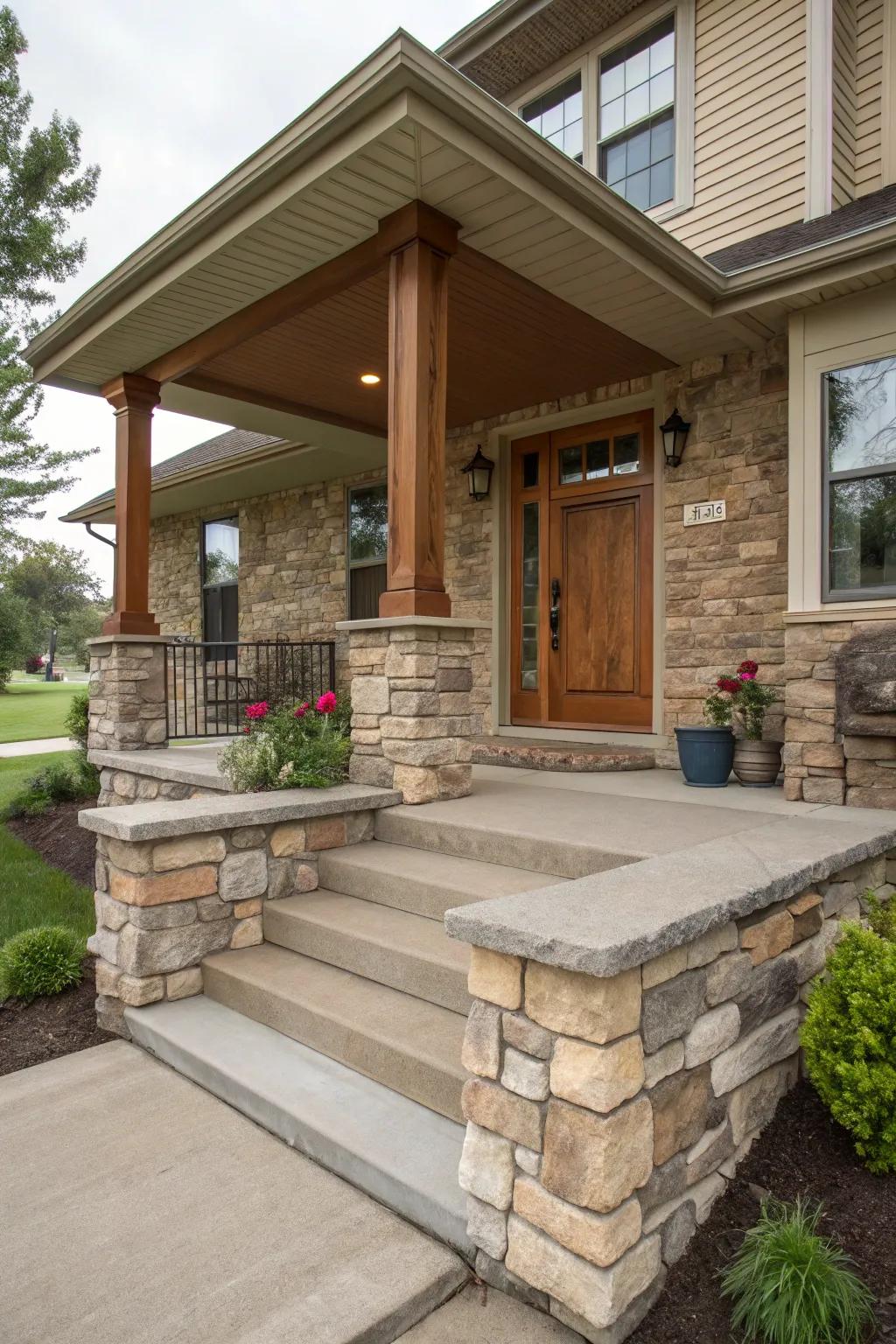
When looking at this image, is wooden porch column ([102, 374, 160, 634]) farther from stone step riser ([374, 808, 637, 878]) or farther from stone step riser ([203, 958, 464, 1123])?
stone step riser ([203, 958, 464, 1123])

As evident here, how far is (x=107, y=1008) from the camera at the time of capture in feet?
9.62

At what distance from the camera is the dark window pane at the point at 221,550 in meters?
Answer: 9.61

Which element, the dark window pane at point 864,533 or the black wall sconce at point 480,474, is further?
the black wall sconce at point 480,474

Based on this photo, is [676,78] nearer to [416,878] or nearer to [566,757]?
[566,757]

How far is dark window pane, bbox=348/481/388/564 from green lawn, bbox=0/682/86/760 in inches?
294

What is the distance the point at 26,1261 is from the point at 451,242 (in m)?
3.83

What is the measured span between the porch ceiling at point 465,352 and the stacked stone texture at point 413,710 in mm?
1896

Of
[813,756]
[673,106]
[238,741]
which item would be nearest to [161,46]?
[673,106]

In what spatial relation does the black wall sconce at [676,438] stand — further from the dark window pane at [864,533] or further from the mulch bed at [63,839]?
the mulch bed at [63,839]

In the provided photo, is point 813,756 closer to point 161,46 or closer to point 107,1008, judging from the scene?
point 107,1008

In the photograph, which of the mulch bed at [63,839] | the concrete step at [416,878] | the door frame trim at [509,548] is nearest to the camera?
the concrete step at [416,878]

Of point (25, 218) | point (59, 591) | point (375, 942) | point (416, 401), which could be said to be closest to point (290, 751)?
point (375, 942)

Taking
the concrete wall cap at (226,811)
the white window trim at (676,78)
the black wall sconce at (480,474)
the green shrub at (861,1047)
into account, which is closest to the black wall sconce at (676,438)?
the black wall sconce at (480,474)

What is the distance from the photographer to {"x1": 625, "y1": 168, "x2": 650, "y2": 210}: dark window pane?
5891 millimetres
